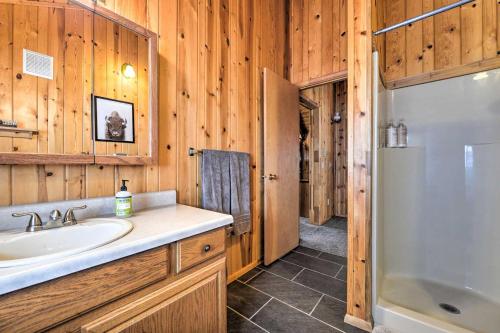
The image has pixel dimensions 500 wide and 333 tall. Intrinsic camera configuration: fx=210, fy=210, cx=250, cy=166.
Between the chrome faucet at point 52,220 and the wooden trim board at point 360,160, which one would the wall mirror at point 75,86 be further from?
the wooden trim board at point 360,160

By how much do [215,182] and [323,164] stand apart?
9.03 ft

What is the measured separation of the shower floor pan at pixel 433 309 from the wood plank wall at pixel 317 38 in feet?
6.99

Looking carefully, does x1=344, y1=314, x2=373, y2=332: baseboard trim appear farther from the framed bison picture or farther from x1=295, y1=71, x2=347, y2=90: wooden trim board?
x1=295, y1=71, x2=347, y2=90: wooden trim board

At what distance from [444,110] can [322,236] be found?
2.09 m

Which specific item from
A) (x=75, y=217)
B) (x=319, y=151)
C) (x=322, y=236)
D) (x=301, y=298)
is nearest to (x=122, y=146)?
(x=75, y=217)

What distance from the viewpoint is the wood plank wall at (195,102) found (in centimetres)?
109

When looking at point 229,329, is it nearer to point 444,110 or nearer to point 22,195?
point 22,195

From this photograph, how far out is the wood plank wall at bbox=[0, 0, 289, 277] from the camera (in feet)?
3.56

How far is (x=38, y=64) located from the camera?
95 centimetres

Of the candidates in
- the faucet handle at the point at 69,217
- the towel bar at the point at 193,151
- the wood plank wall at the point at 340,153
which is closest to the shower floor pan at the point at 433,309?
the towel bar at the point at 193,151

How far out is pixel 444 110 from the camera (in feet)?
6.01

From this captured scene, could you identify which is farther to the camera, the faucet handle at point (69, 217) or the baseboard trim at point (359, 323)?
the baseboard trim at point (359, 323)

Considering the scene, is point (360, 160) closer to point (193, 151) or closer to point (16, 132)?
point (193, 151)

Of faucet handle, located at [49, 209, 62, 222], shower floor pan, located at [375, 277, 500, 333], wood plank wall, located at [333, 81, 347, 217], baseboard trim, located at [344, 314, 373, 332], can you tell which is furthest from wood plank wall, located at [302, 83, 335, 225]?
faucet handle, located at [49, 209, 62, 222]
